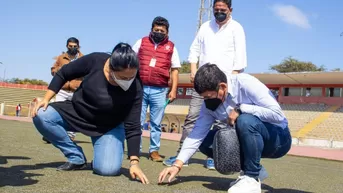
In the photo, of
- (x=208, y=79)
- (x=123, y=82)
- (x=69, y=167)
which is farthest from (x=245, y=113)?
(x=69, y=167)

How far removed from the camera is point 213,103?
9.59 ft

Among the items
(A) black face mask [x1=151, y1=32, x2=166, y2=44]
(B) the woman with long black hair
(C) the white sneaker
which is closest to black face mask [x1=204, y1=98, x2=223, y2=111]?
(C) the white sneaker

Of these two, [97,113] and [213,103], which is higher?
[213,103]

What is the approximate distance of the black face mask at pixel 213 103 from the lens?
9.53 feet

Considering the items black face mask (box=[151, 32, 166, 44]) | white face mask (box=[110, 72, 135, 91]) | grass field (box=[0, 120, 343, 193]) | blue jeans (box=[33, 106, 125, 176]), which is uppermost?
black face mask (box=[151, 32, 166, 44])

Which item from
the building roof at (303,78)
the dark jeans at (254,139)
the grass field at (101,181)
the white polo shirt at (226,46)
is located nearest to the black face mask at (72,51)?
the grass field at (101,181)

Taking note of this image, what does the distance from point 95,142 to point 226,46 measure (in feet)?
6.15

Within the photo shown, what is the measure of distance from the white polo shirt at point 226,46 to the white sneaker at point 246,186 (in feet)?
5.88

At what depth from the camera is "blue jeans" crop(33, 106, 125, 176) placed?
3361 mm

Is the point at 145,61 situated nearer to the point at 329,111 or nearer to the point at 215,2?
the point at 215,2

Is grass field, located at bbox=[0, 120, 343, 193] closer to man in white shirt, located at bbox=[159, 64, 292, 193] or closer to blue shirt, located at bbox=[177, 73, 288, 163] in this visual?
man in white shirt, located at bbox=[159, 64, 292, 193]

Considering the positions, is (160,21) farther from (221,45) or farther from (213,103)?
(213,103)

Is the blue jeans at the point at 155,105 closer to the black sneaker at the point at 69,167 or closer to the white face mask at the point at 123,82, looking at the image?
the black sneaker at the point at 69,167

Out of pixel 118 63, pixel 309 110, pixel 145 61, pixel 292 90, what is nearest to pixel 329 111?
pixel 309 110
